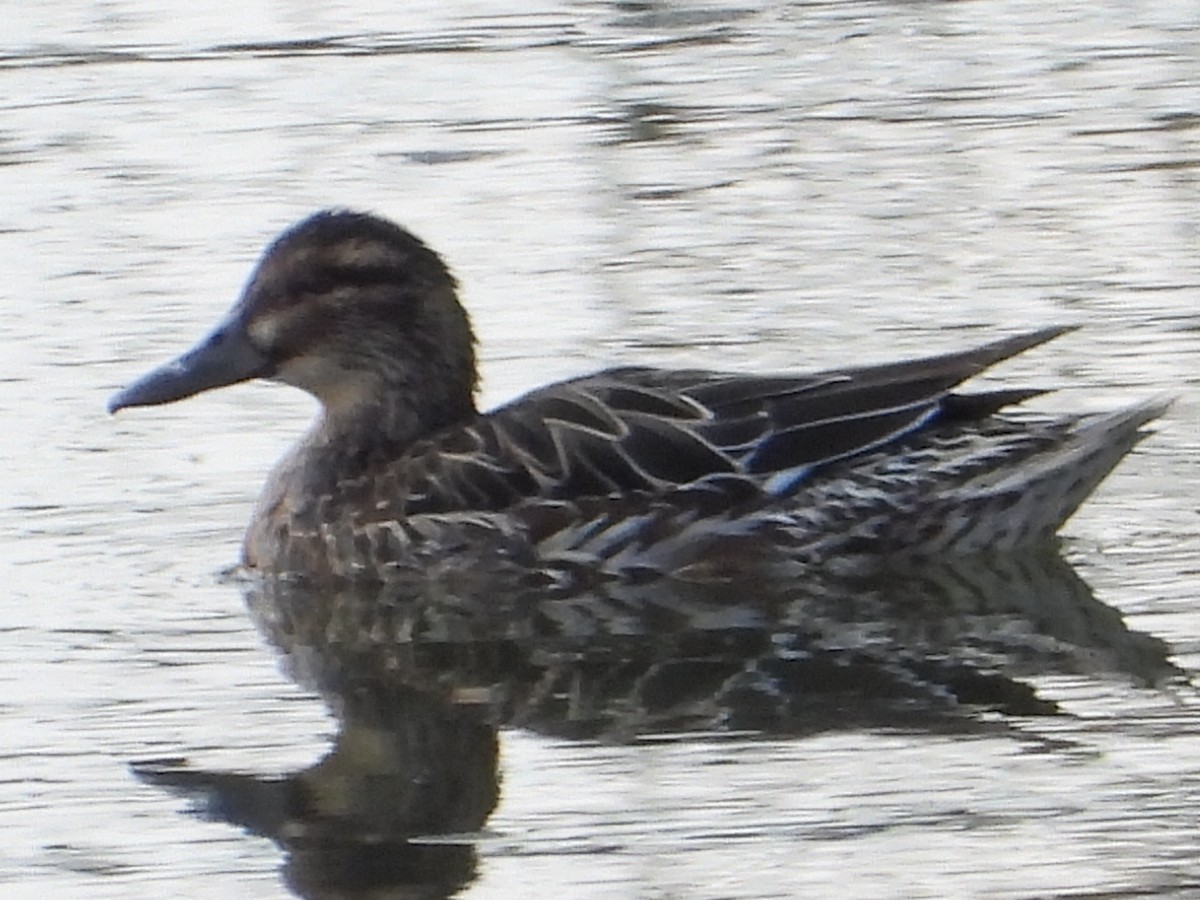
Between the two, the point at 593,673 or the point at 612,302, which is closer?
the point at 593,673

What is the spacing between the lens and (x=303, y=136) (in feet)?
41.3

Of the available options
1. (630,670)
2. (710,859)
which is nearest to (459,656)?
(630,670)

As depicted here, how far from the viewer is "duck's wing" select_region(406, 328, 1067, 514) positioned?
915 cm

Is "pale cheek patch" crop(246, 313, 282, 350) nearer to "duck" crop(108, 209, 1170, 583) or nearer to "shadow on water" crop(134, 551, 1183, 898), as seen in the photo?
"duck" crop(108, 209, 1170, 583)

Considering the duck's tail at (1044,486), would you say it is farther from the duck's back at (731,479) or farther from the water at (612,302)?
the water at (612,302)

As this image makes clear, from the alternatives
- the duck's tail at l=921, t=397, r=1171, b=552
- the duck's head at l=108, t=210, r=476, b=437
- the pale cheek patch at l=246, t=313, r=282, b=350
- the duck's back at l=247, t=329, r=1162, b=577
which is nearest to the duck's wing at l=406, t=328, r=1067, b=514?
the duck's back at l=247, t=329, r=1162, b=577

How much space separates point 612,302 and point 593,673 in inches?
105

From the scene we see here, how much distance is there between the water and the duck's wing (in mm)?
559

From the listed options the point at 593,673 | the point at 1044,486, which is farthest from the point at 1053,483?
the point at 593,673

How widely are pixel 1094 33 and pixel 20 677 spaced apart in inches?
265

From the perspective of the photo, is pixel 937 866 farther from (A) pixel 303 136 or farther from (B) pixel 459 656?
(A) pixel 303 136

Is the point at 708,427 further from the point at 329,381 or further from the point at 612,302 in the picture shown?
the point at 612,302

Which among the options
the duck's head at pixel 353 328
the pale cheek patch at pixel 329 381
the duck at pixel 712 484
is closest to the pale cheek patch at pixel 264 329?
the duck's head at pixel 353 328

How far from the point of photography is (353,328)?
9664 mm
